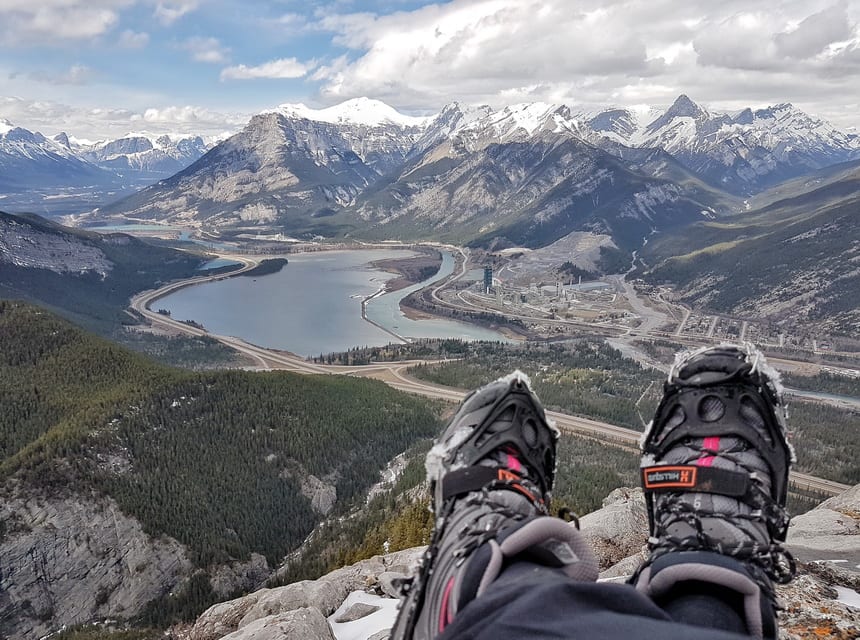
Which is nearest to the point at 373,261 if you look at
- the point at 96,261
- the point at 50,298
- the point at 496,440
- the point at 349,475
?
the point at 96,261

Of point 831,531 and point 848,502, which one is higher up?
point 831,531

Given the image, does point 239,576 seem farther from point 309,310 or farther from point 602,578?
point 309,310

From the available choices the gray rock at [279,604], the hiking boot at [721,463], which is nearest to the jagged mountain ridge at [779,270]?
the gray rock at [279,604]

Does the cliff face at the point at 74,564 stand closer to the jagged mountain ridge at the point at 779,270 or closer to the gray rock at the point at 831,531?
the gray rock at the point at 831,531

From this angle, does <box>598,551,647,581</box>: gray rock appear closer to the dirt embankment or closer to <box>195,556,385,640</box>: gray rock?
<box>195,556,385,640</box>: gray rock

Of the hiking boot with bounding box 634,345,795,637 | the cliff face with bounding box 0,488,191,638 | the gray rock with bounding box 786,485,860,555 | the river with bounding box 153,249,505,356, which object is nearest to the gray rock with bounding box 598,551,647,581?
the gray rock with bounding box 786,485,860,555

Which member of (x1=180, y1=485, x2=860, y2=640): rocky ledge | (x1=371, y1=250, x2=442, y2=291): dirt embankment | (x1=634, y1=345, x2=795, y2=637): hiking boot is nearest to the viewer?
(x1=634, y1=345, x2=795, y2=637): hiking boot

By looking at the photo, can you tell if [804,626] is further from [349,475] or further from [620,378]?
[620,378]

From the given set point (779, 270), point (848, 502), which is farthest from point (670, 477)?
point (779, 270)
